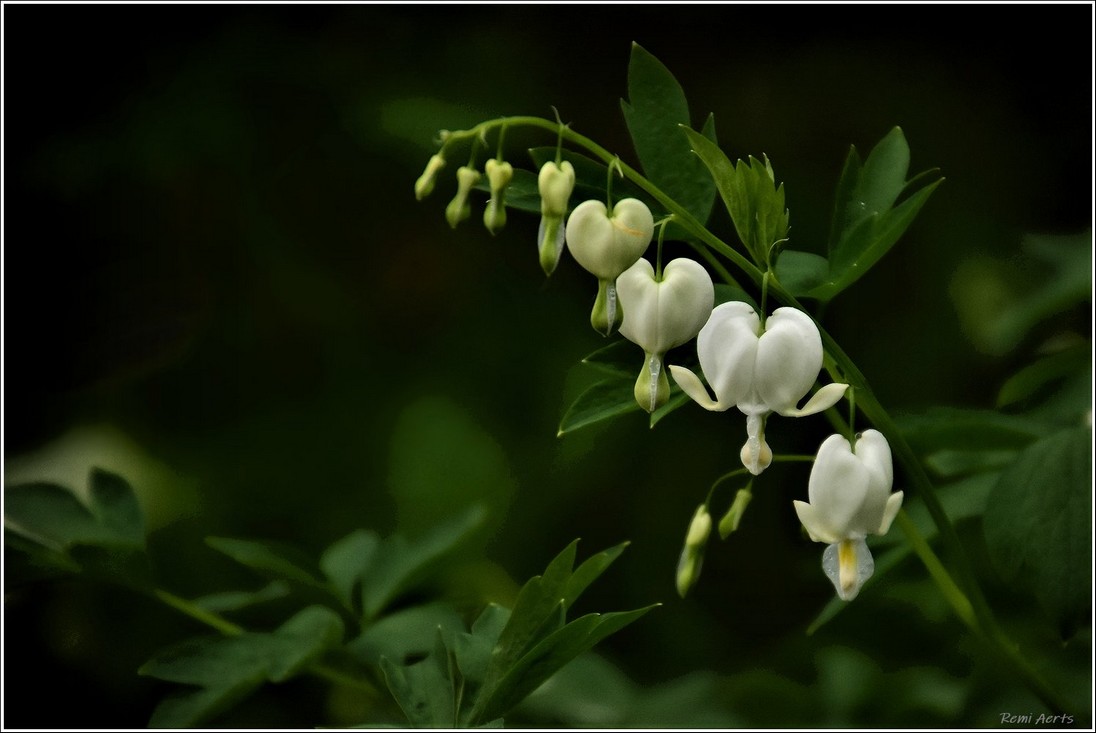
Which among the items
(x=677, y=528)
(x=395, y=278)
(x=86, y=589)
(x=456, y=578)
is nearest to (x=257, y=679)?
(x=456, y=578)

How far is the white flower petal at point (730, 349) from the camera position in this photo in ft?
2.75

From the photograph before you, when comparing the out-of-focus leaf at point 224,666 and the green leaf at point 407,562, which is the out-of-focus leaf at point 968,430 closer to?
the green leaf at point 407,562

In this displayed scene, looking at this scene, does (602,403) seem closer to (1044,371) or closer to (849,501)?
(849,501)

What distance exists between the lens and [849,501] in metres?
0.85

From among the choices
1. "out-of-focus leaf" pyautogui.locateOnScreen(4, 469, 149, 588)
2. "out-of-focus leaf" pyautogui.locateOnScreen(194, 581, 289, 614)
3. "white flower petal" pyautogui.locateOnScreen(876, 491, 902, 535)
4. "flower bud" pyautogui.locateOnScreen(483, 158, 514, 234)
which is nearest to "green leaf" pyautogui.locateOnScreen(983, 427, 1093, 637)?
"white flower petal" pyautogui.locateOnScreen(876, 491, 902, 535)

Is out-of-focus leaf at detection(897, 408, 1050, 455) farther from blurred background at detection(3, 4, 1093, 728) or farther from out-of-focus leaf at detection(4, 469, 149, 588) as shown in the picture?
out-of-focus leaf at detection(4, 469, 149, 588)

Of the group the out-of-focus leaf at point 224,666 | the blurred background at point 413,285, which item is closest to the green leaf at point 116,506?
the out-of-focus leaf at point 224,666

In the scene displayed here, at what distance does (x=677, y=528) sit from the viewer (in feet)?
6.04

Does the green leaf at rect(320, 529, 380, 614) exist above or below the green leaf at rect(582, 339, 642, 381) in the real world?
below

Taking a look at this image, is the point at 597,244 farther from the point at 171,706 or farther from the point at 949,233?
the point at 949,233

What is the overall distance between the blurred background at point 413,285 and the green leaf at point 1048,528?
1.70 feet

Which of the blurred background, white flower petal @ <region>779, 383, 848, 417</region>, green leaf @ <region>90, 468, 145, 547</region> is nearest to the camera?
white flower petal @ <region>779, 383, 848, 417</region>

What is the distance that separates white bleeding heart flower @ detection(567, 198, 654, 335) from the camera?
0.85 meters

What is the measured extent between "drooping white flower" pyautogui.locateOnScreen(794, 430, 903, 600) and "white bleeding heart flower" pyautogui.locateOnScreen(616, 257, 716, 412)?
0.51 feet
